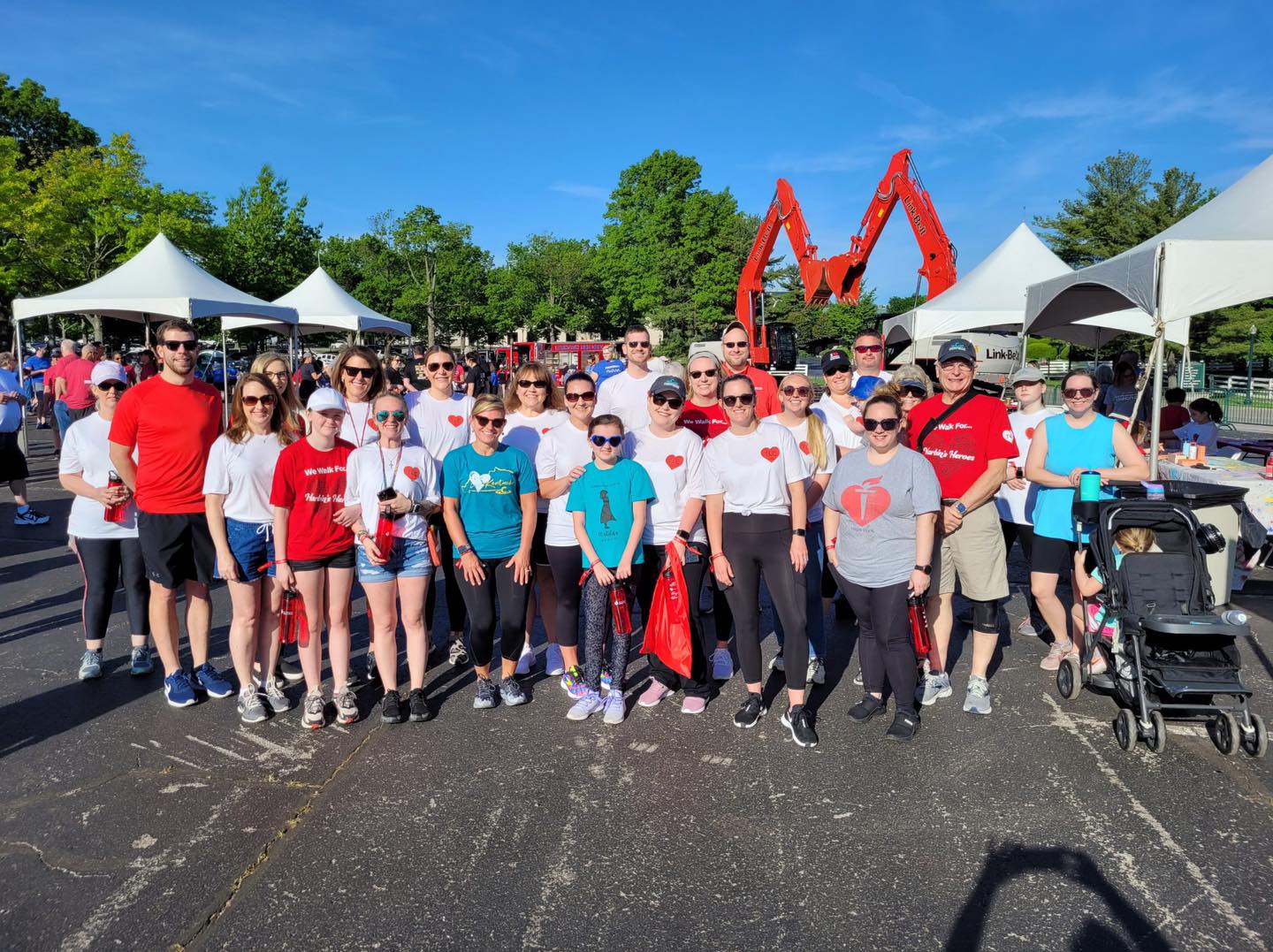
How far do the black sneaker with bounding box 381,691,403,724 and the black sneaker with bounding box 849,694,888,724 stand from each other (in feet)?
7.72

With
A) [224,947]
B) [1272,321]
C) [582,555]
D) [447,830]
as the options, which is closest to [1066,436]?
[582,555]

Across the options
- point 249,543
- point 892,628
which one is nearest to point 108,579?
point 249,543

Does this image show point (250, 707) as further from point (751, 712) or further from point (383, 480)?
point (751, 712)

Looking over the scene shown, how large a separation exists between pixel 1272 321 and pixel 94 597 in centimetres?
3833

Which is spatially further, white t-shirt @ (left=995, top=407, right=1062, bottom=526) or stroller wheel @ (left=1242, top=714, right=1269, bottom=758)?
white t-shirt @ (left=995, top=407, right=1062, bottom=526)

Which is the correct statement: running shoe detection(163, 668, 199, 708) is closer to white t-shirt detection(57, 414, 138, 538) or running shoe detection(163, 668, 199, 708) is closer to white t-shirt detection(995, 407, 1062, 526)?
white t-shirt detection(57, 414, 138, 538)

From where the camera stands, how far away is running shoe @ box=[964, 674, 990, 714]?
4227 millimetres

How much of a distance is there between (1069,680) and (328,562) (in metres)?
3.97

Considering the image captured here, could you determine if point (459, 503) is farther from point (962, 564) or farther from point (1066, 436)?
point (1066, 436)

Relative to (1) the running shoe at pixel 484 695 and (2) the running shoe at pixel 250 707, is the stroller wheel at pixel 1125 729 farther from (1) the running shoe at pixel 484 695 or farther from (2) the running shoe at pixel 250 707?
(2) the running shoe at pixel 250 707

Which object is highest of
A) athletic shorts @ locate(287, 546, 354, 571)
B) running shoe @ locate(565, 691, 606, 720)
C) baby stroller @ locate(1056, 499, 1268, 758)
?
athletic shorts @ locate(287, 546, 354, 571)

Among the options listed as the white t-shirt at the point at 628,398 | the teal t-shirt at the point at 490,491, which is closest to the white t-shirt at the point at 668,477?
the teal t-shirt at the point at 490,491

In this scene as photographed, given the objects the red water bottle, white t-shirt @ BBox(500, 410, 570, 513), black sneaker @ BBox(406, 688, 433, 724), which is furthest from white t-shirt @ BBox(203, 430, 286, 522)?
white t-shirt @ BBox(500, 410, 570, 513)

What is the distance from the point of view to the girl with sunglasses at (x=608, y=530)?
13.4ft
